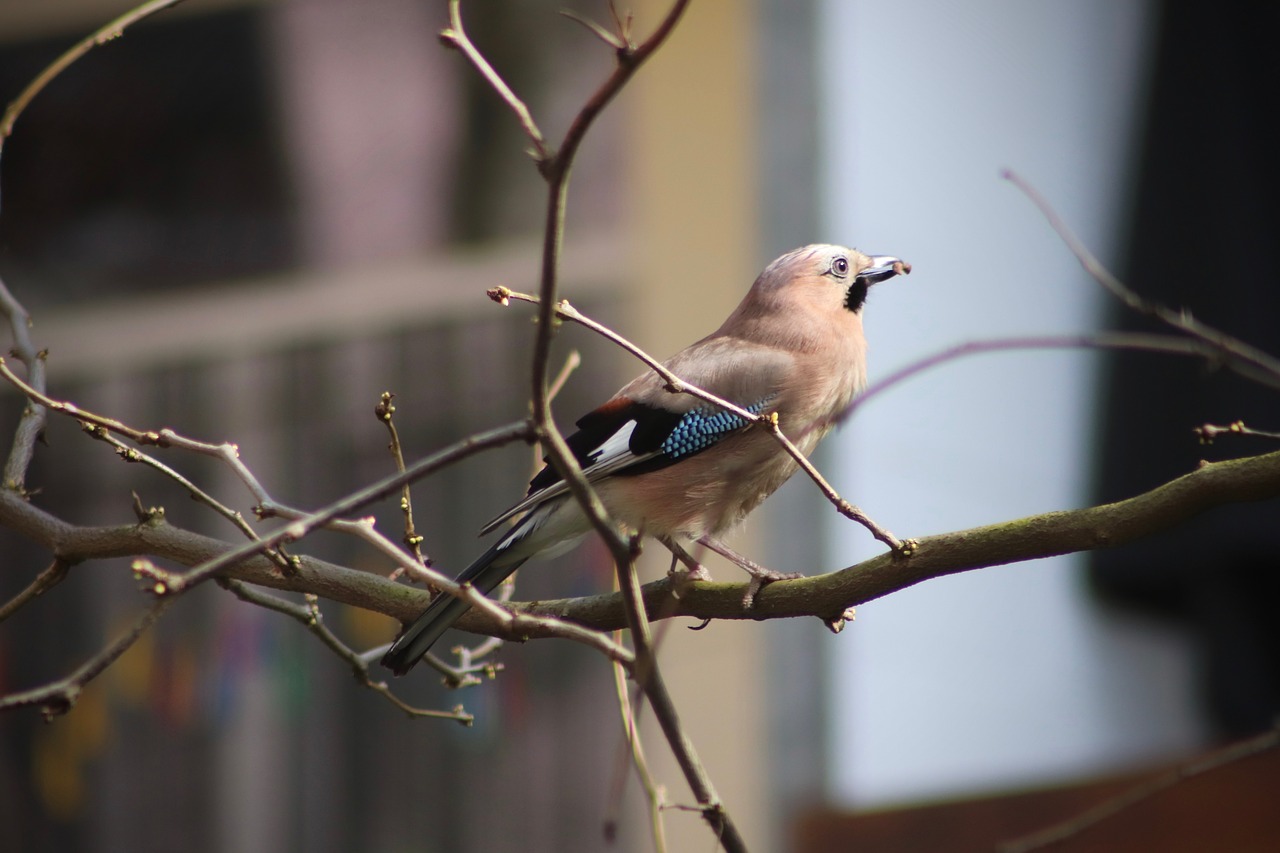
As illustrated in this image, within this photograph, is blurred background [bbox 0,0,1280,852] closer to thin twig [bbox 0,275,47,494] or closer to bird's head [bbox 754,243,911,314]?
bird's head [bbox 754,243,911,314]

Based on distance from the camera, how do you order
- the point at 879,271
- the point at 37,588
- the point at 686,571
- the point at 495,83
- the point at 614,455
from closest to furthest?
1. the point at 495,83
2. the point at 37,588
3. the point at 686,571
4. the point at 614,455
5. the point at 879,271

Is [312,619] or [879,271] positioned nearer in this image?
[312,619]

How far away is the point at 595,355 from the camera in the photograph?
6125 mm

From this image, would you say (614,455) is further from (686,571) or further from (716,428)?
(686,571)

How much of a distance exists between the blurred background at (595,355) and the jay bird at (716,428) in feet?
7.26

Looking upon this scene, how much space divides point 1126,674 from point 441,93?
13.5ft

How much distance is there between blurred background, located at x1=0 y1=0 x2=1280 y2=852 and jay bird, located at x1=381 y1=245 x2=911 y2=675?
2213mm

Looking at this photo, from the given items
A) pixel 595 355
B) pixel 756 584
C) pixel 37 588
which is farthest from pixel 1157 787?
pixel 595 355

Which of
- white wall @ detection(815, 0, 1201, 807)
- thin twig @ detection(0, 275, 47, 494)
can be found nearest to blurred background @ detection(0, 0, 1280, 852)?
white wall @ detection(815, 0, 1201, 807)

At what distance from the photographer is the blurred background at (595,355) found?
538cm

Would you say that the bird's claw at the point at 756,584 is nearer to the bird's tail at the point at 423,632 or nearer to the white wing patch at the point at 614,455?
the bird's tail at the point at 423,632

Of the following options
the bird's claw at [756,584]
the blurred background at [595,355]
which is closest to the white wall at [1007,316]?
the blurred background at [595,355]

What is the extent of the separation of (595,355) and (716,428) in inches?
128

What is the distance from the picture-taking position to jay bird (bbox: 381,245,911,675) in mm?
2732
